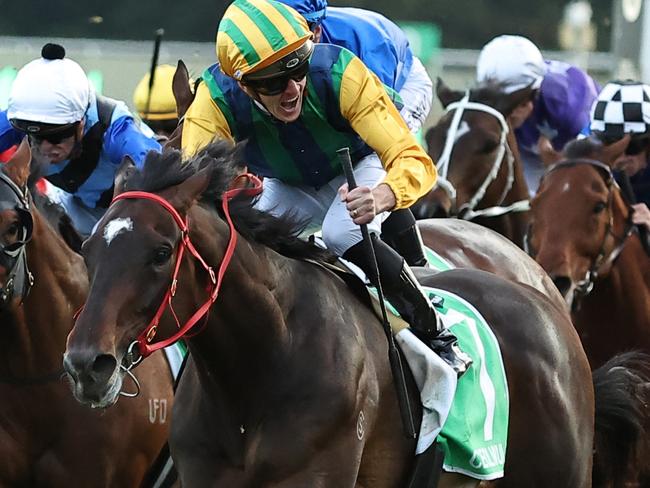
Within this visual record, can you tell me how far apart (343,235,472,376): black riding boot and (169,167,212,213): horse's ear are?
727 millimetres

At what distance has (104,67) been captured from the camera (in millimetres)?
12266

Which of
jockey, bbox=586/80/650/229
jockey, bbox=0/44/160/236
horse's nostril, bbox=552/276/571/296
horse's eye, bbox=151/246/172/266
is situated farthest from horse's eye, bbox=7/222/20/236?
jockey, bbox=586/80/650/229

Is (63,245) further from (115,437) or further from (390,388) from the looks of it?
(390,388)

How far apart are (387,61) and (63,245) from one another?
76.0 inches

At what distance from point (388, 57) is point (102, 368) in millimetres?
3343

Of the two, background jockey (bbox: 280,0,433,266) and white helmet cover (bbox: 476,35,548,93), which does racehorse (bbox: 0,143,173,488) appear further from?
white helmet cover (bbox: 476,35,548,93)

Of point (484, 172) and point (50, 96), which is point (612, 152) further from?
point (50, 96)

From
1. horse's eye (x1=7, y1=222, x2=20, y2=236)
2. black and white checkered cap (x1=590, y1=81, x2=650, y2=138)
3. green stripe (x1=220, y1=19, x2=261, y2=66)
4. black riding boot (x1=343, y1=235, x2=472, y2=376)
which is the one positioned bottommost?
black and white checkered cap (x1=590, y1=81, x2=650, y2=138)

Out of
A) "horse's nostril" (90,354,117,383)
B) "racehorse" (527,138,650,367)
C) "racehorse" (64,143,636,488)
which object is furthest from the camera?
"racehorse" (527,138,650,367)

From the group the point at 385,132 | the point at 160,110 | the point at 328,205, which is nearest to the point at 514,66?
the point at 160,110

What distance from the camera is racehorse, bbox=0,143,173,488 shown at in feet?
17.6

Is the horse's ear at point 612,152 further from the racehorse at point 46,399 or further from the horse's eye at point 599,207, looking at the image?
the racehorse at point 46,399

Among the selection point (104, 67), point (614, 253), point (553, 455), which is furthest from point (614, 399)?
A: point (104, 67)

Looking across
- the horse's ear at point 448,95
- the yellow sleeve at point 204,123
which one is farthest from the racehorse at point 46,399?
the horse's ear at point 448,95
